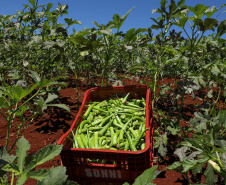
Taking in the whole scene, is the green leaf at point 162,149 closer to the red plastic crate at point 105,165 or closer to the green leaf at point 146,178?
the red plastic crate at point 105,165

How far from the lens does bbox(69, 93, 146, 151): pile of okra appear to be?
7.60ft

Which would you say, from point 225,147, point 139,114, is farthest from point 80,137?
point 225,147

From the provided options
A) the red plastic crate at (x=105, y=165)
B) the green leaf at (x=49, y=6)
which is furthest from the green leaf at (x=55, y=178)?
the green leaf at (x=49, y=6)

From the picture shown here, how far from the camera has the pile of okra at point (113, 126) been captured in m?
2.32

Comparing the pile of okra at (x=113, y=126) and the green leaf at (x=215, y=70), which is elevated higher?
the green leaf at (x=215, y=70)

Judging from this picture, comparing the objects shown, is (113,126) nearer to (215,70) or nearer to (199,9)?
(215,70)

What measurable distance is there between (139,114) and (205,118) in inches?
41.4

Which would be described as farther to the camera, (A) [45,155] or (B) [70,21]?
(B) [70,21]

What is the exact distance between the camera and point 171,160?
8.24 feet

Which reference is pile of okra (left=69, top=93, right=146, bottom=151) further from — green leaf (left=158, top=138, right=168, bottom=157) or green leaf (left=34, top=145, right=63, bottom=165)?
green leaf (left=34, top=145, right=63, bottom=165)

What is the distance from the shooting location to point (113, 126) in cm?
279

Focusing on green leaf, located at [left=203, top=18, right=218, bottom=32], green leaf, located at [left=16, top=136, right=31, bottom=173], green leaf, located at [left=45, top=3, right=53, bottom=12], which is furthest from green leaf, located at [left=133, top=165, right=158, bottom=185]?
green leaf, located at [left=45, top=3, right=53, bottom=12]

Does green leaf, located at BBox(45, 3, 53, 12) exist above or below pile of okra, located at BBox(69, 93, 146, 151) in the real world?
above

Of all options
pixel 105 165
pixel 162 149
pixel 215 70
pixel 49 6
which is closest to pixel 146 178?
pixel 105 165
